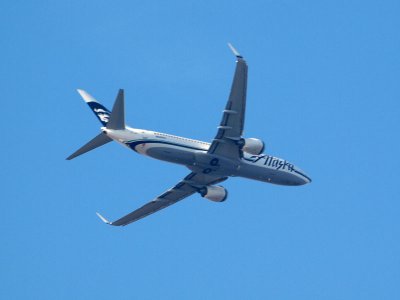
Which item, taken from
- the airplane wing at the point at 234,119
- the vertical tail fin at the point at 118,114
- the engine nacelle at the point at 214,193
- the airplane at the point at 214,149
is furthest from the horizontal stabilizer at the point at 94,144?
the engine nacelle at the point at 214,193

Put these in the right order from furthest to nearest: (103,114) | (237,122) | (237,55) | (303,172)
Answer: (303,172), (103,114), (237,122), (237,55)

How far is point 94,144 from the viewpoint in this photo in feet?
265

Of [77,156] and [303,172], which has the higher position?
[303,172]

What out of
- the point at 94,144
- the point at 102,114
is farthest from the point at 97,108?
the point at 94,144

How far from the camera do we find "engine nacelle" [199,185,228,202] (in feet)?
293

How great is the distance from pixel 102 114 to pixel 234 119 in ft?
40.9

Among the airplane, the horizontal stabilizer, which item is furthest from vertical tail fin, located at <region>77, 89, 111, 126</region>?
the horizontal stabilizer

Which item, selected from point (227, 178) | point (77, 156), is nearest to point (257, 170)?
point (227, 178)

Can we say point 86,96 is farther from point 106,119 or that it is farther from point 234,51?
point 234,51

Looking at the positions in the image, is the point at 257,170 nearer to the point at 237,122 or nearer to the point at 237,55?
the point at 237,122

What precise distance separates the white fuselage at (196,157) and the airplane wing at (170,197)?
4182 mm

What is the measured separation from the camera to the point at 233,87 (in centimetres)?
7606

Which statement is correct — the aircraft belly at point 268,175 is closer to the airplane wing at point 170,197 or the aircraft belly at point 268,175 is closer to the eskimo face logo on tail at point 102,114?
the airplane wing at point 170,197

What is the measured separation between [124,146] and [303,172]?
17.9 meters
